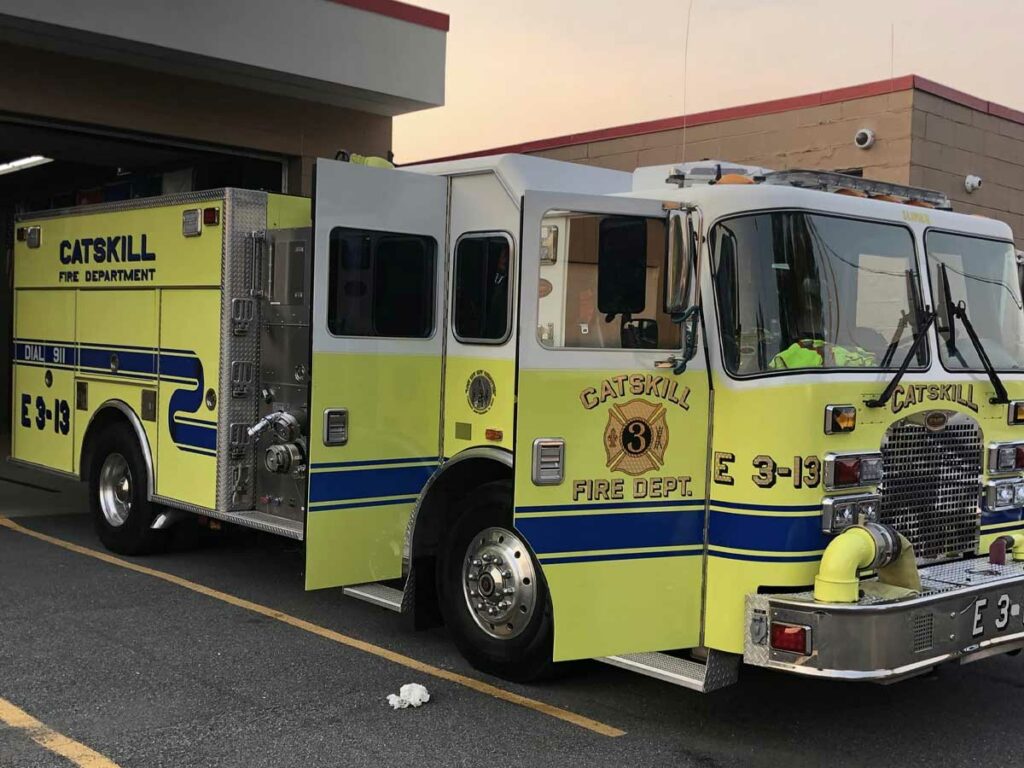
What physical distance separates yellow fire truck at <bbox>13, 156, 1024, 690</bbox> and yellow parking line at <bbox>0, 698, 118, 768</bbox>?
1.62 m

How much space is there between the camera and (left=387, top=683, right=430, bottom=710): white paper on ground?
17.4 ft

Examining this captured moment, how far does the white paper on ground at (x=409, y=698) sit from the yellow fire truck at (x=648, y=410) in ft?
1.54

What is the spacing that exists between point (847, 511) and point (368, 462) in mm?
2678

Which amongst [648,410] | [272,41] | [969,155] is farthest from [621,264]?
[969,155]

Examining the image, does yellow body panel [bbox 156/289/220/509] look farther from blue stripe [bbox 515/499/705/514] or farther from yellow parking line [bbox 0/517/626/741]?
blue stripe [bbox 515/499/705/514]

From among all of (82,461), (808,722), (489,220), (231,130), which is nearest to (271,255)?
(489,220)

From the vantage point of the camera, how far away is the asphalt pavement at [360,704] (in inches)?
188

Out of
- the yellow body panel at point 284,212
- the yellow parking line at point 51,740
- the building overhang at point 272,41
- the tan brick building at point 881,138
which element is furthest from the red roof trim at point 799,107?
the yellow parking line at point 51,740

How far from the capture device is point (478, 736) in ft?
16.3

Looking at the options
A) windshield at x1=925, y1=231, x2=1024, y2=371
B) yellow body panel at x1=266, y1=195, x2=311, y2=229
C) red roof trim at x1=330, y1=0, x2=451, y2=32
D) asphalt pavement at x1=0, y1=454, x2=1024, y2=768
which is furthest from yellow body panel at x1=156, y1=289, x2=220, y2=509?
red roof trim at x1=330, y1=0, x2=451, y2=32

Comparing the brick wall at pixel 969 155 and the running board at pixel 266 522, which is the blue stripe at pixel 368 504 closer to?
the running board at pixel 266 522

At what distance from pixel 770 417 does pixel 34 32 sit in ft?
26.3

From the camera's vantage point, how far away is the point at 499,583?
559 centimetres

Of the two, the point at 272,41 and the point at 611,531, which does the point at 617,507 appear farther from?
the point at 272,41
